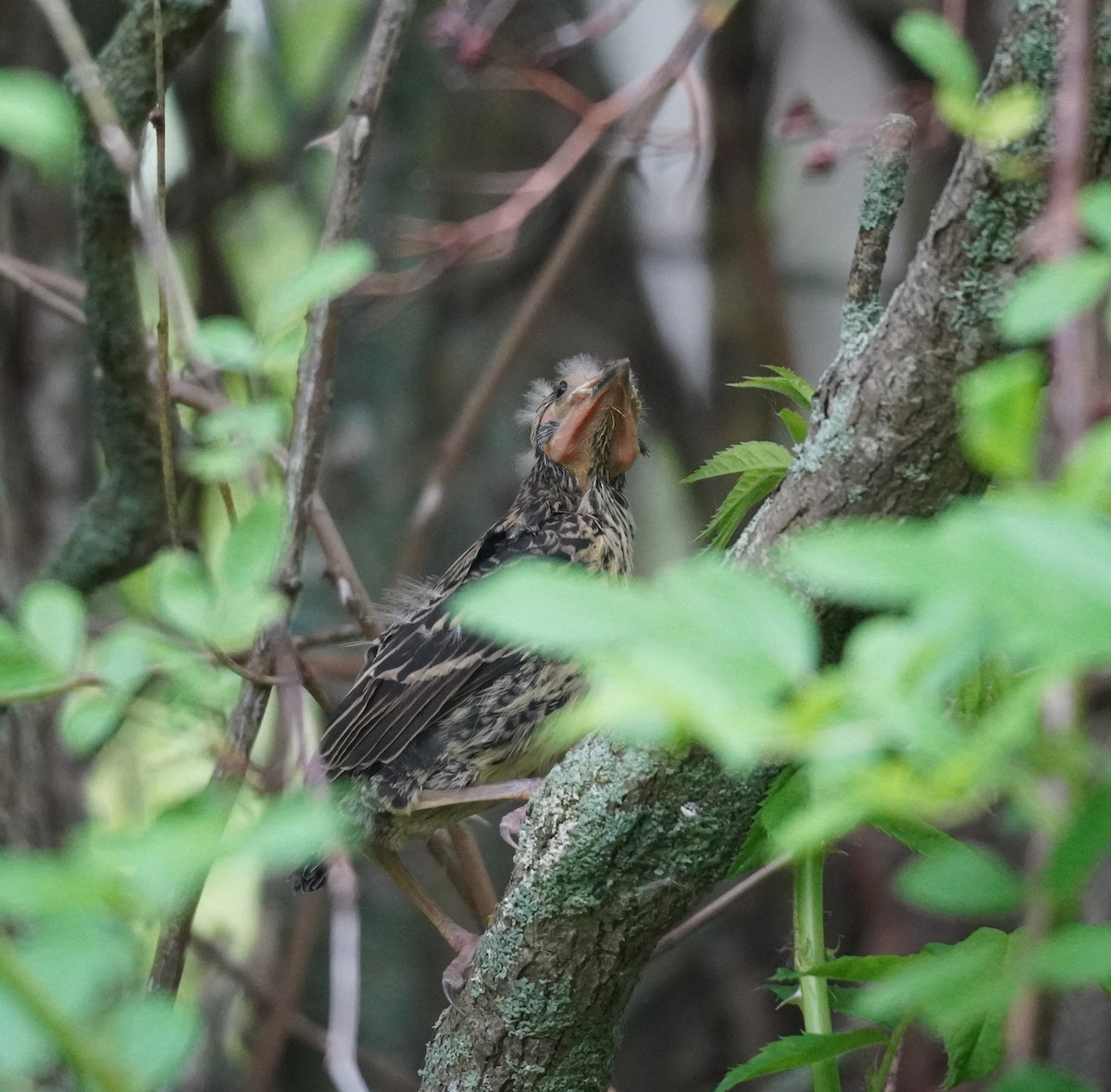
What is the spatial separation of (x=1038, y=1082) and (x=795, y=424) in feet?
3.50

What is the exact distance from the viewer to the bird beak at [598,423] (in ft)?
9.06

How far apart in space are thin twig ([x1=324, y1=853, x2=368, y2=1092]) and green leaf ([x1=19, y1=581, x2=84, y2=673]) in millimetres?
316

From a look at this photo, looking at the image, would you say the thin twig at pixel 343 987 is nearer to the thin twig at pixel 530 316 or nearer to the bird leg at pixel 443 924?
the bird leg at pixel 443 924

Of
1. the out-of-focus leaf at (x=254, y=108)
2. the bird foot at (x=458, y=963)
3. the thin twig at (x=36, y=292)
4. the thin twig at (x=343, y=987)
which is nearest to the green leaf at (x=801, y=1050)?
the thin twig at (x=343, y=987)

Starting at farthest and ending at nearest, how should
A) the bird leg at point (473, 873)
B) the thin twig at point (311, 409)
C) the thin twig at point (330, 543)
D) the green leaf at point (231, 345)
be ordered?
1. the bird leg at point (473, 873)
2. the thin twig at point (330, 543)
3. the thin twig at point (311, 409)
4. the green leaf at point (231, 345)

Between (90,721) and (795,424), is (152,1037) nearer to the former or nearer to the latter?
(90,721)

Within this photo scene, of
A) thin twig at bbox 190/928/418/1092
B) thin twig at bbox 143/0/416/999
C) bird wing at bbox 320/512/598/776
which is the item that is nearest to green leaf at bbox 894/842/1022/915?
thin twig at bbox 143/0/416/999

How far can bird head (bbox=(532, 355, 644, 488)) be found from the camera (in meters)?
2.77

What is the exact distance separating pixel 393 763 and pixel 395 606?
501 mm

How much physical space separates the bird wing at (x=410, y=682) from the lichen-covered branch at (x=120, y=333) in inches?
24.8

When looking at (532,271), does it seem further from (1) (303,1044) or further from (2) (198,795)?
(2) (198,795)

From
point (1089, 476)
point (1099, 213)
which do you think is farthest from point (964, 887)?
point (1099, 213)

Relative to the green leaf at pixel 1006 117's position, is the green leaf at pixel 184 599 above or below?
below

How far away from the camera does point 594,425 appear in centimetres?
283
